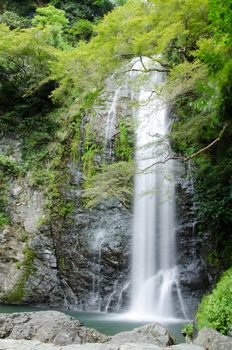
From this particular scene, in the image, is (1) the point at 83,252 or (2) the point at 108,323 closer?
(2) the point at 108,323

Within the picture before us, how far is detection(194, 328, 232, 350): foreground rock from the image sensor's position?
15.7 feet

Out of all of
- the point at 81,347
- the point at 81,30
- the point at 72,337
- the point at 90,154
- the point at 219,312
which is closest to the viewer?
the point at 81,347

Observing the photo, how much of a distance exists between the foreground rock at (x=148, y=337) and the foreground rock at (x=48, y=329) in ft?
0.98

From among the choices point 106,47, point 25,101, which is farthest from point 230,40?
point 25,101

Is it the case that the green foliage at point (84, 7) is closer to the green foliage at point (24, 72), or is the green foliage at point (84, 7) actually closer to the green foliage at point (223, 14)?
the green foliage at point (24, 72)

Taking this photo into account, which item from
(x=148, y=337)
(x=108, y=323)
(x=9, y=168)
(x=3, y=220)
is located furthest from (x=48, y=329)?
Result: (x=9, y=168)

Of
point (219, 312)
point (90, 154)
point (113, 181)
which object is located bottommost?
point (219, 312)

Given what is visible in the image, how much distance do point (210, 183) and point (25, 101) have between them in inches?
345

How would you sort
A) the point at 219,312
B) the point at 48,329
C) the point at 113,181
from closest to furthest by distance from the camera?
the point at 48,329, the point at 219,312, the point at 113,181

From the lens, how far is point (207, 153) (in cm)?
1063

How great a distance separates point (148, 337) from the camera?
5574 mm

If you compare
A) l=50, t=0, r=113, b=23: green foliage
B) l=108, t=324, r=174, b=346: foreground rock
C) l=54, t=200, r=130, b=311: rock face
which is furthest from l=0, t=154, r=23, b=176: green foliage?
l=50, t=0, r=113, b=23: green foliage

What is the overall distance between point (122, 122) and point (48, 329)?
8.49 metres

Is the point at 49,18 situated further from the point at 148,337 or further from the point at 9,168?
the point at 148,337
